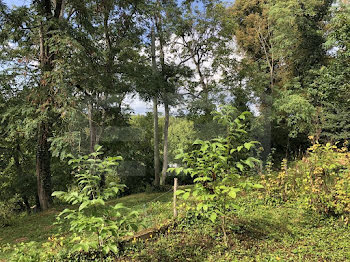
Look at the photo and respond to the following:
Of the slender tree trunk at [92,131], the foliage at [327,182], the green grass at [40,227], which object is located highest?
the slender tree trunk at [92,131]

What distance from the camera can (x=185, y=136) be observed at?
20.3 metres

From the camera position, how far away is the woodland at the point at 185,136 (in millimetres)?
3277

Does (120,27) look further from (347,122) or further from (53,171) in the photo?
(347,122)

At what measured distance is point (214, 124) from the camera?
12477 millimetres

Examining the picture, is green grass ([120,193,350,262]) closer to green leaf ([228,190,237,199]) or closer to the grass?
the grass

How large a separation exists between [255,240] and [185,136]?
1663 cm

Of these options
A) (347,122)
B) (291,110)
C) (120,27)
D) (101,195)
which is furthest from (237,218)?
(347,122)

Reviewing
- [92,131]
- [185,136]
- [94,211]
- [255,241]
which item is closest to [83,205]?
[94,211]

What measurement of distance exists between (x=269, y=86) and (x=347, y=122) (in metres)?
5.07

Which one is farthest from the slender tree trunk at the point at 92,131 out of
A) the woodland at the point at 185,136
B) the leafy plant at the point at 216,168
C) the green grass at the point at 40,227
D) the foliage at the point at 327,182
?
the foliage at the point at 327,182

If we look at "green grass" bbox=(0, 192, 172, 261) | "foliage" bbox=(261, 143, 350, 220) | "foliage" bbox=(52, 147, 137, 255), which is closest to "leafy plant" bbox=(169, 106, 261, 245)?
"foliage" bbox=(52, 147, 137, 255)

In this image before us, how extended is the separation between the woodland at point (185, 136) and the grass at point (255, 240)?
3 cm

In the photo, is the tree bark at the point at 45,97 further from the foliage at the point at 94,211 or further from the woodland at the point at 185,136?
the foliage at the point at 94,211

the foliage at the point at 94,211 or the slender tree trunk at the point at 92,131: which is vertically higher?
the slender tree trunk at the point at 92,131
